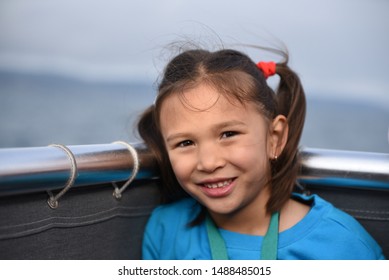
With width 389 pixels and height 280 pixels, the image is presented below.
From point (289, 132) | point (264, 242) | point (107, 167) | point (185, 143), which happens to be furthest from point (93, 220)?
point (289, 132)

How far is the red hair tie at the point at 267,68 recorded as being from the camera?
119 centimetres

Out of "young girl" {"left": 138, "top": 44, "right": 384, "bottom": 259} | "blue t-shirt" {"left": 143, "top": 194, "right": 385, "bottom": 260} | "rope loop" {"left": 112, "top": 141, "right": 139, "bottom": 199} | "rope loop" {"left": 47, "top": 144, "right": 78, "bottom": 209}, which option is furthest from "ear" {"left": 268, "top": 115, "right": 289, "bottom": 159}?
"rope loop" {"left": 47, "top": 144, "right": 78, "bottom": 209}

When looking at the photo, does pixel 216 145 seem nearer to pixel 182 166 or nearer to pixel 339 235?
pixel 182 166

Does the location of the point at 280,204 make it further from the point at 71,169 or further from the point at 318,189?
the point at 71,169

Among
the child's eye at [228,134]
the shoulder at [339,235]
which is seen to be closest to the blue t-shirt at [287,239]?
the shoulder at [339,235]

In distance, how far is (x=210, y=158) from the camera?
0.99m

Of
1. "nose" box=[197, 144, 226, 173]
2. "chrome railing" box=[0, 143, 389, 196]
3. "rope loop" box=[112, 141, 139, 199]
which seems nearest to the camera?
"chrome railing" box=[0, 143, 389, 196]

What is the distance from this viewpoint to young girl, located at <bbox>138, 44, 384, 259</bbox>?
1017 millimetres

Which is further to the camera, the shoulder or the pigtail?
the pigtail

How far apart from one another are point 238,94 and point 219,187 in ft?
0.63

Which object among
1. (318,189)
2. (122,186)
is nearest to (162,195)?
(122,186)

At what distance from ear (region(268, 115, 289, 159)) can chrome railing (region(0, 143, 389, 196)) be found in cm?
7

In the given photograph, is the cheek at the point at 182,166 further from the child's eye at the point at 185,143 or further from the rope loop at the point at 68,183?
the rope loop at the point at 68,183

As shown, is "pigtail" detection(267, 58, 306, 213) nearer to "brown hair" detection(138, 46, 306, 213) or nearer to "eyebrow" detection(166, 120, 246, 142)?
"brown hair" detection(138, 46, 306, 213)
